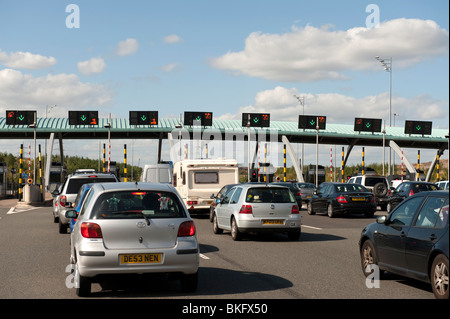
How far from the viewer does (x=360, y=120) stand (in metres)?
65.6

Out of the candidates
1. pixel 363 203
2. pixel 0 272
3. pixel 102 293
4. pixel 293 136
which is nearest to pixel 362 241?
pixel 102 293

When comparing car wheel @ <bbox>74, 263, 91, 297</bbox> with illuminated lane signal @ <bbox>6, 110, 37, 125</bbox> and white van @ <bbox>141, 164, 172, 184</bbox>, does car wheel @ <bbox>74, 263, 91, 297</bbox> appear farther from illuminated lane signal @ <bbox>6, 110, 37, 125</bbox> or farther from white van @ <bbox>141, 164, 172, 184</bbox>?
illuminated lane signal @ <bbox>6, 110, 37, 125</bbox>

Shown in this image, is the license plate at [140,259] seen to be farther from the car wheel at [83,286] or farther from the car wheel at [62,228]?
the car wheel at [62,228]

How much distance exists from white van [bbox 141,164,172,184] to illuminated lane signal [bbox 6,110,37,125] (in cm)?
2661

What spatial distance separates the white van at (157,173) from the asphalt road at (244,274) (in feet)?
53.7

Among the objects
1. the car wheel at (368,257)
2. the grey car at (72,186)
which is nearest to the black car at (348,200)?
the grey car at (72,186)

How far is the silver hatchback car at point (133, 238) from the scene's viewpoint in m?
9.06

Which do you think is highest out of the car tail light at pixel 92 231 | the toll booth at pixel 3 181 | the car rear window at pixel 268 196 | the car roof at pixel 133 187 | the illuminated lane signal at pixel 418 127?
the illuminated lane signal at pixel 418 127

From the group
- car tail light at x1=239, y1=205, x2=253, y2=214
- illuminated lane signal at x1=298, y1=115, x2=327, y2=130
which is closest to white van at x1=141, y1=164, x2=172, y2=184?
car tail light at x1=239, y1=205, x2=253, y2=214

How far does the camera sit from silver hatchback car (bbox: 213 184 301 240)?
17.7 metres

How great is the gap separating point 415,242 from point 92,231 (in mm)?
4283

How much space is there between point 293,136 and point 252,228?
53.8 meters

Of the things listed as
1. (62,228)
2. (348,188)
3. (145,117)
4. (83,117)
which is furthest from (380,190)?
(83,117)
